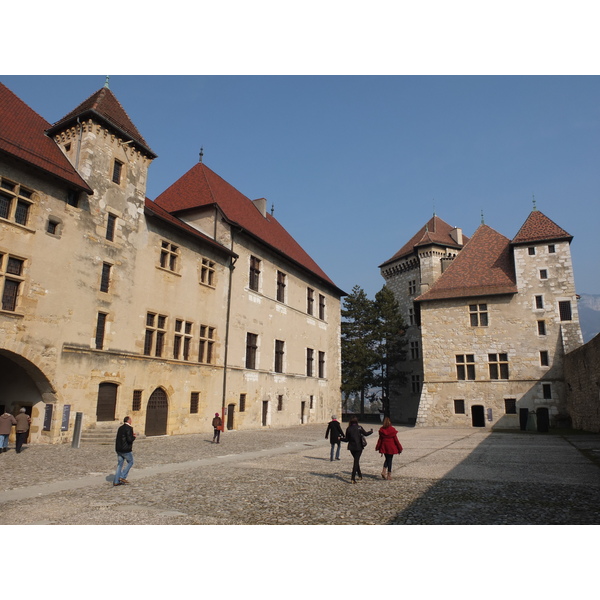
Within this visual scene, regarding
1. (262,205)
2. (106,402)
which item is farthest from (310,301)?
(106,402)

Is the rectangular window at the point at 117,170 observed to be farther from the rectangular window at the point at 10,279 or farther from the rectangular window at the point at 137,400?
the rectangular window at the point at 137,400

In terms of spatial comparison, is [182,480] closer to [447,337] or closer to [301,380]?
[301,380]

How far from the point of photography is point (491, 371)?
107 ft

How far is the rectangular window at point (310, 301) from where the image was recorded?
35.4 meters

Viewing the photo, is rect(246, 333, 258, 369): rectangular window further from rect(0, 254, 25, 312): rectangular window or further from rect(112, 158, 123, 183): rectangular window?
rect(0, 254, 25, 312): rectangular window

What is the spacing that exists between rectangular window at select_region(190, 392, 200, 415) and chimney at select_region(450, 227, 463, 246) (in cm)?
3547

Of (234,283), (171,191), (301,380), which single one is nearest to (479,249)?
(301,380)

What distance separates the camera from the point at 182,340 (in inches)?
896

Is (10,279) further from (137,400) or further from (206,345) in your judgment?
(206,345)

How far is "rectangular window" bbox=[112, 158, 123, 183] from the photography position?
2055 centimetres

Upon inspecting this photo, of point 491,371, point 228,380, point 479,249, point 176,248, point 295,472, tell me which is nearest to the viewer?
point 295,472

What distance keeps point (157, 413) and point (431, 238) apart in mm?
35563

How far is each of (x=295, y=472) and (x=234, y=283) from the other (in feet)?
55.0

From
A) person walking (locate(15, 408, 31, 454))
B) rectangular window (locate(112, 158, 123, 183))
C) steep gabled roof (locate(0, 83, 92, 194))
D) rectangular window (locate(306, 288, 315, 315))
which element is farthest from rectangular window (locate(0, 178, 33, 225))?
rectangular window (locate(306, 288, 315, 315))
